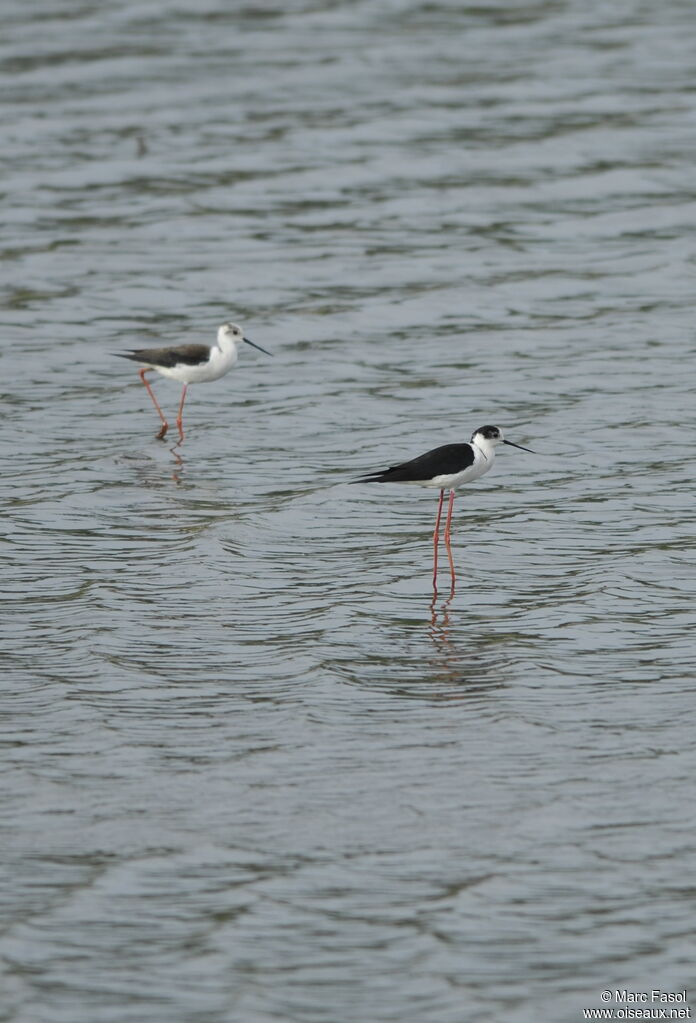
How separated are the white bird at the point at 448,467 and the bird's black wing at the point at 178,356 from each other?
3.92 m

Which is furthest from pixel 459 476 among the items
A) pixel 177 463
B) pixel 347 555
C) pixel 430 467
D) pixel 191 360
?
pixel 191 360

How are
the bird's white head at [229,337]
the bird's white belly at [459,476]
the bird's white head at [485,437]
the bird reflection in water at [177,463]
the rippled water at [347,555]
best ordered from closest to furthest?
the rippled water at [347,555], the bird's white belly at [459,476], the bird's white head at [485,437], the bird reflection in water at [177,463], the bird's white head at [229,337]

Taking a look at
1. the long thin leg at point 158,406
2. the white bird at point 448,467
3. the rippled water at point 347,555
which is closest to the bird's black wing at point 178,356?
the long thin leg at point 158,406

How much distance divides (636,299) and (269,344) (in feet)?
12.4

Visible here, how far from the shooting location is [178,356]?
16.0m

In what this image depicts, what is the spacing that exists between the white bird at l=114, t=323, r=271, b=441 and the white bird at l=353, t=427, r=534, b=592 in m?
3.87

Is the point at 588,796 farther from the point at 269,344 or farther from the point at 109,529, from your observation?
the point at 269,344

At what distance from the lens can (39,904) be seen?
788cm

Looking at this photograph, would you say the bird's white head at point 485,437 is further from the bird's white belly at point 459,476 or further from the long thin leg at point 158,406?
the long thin leg at point 158,406

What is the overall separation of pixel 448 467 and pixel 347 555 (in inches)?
36.5

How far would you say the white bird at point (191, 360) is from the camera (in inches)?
630

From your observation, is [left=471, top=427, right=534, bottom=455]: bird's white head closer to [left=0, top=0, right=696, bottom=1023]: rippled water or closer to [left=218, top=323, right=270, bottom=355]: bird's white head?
[left=0, top=0, right=696, bottom=1023]: rippled water

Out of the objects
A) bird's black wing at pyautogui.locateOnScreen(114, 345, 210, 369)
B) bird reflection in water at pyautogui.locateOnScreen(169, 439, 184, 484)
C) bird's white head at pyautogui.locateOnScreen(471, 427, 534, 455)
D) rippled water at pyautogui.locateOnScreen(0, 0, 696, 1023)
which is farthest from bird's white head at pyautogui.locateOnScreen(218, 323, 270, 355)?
bird's white head at pyautogui.locateOnScreen(471, 427, 534, 455)

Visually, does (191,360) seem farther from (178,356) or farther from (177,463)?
(177,463)
